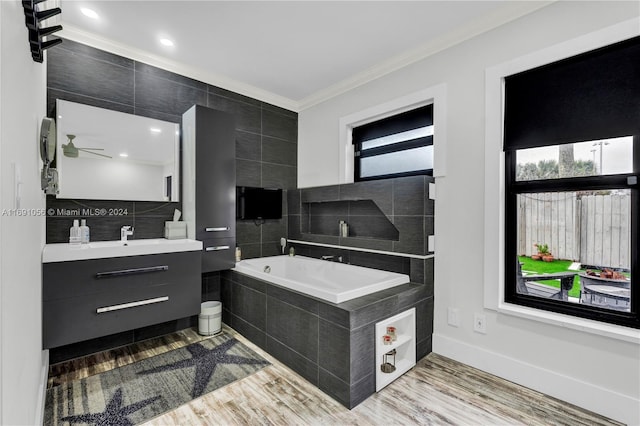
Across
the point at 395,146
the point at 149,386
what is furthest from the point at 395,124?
the point at 149,386

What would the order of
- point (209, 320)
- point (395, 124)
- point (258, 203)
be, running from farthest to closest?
1. point (258, 203)
2. point (395, 124)
3. point (209, 320)

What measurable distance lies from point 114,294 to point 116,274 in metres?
0.15

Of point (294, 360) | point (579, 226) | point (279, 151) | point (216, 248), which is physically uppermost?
point (279, 151)

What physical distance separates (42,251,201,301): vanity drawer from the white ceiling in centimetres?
183

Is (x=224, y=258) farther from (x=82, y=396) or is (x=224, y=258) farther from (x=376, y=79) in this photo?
(x=376, y=79)

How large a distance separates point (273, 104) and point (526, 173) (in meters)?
2.83

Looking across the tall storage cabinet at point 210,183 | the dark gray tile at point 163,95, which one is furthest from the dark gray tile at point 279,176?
the dark gray tile at point 163,95

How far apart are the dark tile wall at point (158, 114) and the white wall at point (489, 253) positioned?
1.45 metres

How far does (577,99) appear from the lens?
6.31 ft

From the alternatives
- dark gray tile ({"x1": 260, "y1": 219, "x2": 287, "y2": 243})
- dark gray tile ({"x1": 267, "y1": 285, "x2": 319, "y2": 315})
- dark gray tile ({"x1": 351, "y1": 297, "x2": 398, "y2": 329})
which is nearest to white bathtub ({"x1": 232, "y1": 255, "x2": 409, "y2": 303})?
dark gray tile ({"x1": 267, "y1": 285, "x2": 319, "y2": 315})

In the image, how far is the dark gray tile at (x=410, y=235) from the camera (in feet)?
8.29

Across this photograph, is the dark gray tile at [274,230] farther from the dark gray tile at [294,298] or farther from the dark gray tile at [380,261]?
the dark gray tile at [294,298]

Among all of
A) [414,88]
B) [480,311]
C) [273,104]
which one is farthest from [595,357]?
[273,104]

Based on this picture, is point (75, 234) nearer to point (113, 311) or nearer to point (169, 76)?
point (113, 311)
